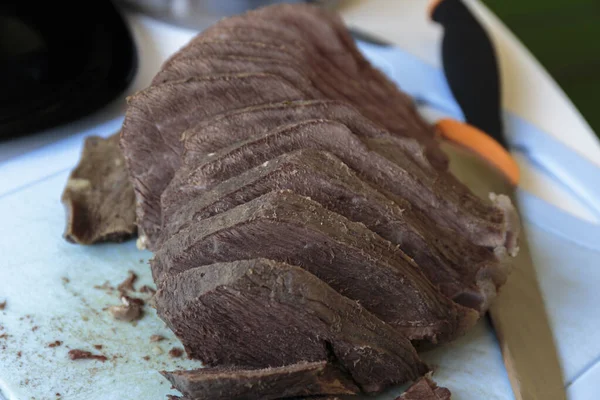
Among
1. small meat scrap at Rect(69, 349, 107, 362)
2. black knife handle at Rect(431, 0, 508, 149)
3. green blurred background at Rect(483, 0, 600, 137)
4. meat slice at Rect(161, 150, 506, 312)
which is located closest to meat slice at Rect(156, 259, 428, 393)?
meat slice at Rect(161, 150, 506, 312)

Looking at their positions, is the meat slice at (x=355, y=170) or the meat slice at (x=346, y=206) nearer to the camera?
the meat slice at (x=346, y=206)

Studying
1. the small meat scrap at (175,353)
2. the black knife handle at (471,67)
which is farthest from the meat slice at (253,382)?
the black knife handle at (471,67)

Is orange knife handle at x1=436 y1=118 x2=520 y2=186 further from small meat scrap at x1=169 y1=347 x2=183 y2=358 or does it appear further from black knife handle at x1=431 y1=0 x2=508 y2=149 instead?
small meat scrap at x1=169 y1=347 x2=183 y2=358

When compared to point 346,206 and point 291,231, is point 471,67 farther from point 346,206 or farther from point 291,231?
point 291,231

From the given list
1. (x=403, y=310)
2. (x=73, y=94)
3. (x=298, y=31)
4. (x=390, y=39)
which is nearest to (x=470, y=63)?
(x=390, y=39)

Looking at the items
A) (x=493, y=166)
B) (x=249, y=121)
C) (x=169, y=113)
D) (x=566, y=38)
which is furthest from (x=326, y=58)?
(x=566, y=38)

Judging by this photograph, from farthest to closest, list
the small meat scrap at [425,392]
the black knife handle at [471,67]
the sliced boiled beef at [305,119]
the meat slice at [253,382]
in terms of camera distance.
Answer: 1. the black knife handle at [471,67]
2. the sliced boiled beef at [305,119]
3. the small meat scrap at [425,392]
4. the meat slice at [253,382]

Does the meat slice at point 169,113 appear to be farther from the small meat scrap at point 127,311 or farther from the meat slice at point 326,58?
the small meat scrap at point 127,311

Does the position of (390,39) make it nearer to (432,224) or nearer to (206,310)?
(432,224)
